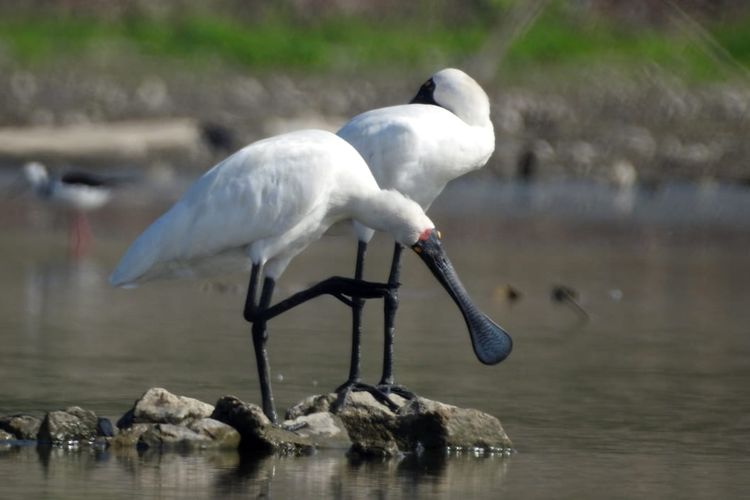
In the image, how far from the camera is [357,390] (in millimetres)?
8508

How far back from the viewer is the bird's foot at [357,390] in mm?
7988

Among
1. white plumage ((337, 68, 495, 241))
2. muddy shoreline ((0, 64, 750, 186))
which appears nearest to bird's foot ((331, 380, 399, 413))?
white plumage ((337, 68, 495, 241))

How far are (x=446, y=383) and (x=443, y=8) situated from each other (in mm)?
6504

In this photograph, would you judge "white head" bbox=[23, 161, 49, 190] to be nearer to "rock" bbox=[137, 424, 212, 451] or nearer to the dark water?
the dark water

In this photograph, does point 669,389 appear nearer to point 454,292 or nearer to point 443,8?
point 454,292

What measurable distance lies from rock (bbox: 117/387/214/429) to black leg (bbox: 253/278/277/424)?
1.47 ft

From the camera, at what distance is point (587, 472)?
6969 mm

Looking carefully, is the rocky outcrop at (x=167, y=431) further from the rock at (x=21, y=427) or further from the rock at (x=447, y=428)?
the rock at (x=447, y=428)

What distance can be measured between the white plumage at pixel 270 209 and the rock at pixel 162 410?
791 mm

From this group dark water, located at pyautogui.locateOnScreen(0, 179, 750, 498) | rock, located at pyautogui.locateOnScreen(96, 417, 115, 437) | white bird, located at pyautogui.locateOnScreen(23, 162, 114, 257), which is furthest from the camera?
white bird, located at pyautogui.locateOnScreen(23, 162, 114, 257)

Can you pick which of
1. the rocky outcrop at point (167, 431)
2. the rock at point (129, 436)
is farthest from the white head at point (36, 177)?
the rock at point (129, 436)

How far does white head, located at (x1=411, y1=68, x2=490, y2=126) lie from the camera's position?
934cm

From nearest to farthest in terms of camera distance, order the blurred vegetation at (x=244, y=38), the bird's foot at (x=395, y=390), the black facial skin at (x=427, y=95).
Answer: the bird's foot at (x=395, y=390) < the black facial skin at (x=427, y=95) < the blurred vegetation at (x=244, y=38)

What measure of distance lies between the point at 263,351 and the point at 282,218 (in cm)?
66
